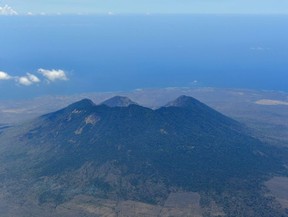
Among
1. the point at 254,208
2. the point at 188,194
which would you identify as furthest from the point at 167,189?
the point at 254,208

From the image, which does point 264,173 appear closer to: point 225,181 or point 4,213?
point 225,181

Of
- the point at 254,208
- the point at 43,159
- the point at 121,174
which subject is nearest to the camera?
the point at 254,208

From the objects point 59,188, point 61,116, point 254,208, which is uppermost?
point 61,116

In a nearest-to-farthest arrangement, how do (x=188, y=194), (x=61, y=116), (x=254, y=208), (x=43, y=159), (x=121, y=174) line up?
1. (x=254, y=208)
2. (x=188, y=194)
3. (x=121, y=174)
4. (x=43, y=159)
5. (x=61, y=116)

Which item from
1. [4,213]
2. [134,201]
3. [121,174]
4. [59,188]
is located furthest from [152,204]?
[4,213]

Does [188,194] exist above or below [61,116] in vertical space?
below

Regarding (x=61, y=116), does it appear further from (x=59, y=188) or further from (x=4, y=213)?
(x=4, y=213)

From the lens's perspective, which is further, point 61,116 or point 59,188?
point 61,116
